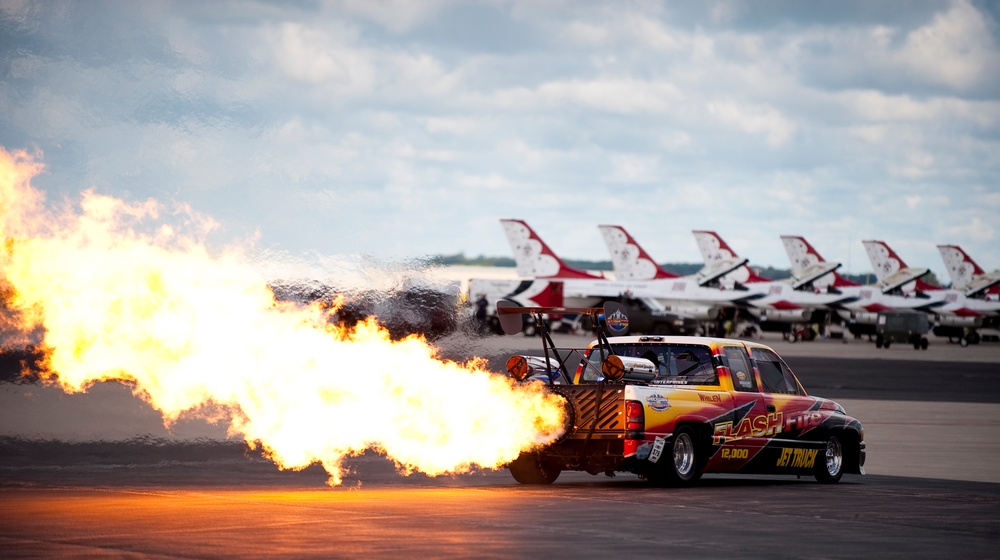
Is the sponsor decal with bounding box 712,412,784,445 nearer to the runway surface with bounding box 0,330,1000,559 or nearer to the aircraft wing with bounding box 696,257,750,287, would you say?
the runway surface with bounding box 0,330,1000,559

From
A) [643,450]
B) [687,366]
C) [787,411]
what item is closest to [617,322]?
[643,450]

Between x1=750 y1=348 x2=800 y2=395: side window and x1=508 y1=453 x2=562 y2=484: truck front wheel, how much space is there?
3.15m

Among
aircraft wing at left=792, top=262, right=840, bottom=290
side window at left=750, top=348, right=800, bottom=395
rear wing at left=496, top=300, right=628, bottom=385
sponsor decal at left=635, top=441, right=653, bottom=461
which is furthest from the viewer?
aircraft wing at left=792, top=262, right=840, bottom=290

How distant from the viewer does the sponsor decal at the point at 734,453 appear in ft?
54.2

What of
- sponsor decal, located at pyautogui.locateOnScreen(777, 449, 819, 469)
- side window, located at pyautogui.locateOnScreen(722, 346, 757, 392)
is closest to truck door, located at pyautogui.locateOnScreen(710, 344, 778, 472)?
side window, located at pyautogui.locateOnScreen(722, 346, 757, 392)

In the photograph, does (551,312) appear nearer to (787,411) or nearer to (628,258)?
(787,411)

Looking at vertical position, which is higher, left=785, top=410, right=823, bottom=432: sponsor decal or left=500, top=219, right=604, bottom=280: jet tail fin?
left=500, top=219, right=604, bottom=280: jet tail fin

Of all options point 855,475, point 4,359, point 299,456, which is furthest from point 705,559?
point 4,359

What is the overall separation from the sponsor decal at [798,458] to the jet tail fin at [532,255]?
83760mm

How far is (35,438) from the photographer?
21.0 meters

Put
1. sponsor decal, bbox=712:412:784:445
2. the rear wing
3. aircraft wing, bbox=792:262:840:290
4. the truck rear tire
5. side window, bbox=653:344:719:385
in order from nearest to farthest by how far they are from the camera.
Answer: the rear wing < the truck rear tire < sponsor decal, bbox=712:412:784:445 < side window, bbox=653:344:719:385 < aircraft wing, bbox=792:262:840:290

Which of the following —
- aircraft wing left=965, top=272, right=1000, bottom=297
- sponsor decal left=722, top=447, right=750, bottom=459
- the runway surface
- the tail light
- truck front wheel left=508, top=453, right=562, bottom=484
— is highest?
aircraft wing left=965, top=272, right=1000, bottom=297

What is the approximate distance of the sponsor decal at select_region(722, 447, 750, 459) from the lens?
16528mm

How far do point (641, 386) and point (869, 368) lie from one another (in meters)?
39.2
